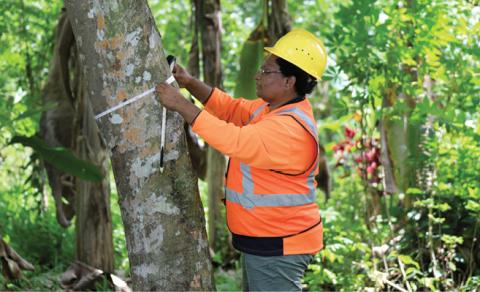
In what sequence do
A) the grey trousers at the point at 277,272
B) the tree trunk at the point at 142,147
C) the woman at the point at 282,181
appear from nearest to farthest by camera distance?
the tree trunk at the point at 142,147
the woman at the point at 282,181
the grey trousers at the point at 277,272

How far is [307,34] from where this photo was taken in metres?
2.93

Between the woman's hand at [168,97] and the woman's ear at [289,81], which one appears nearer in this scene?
the woman's hand at [168,97]

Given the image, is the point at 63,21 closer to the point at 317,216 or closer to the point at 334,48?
the point at 334,48

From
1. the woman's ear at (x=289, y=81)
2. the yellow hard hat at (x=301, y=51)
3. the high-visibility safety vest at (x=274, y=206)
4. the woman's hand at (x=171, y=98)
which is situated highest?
the yellow hard hat at (x=301, y=51)

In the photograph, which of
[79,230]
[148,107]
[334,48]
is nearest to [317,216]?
[148,107]

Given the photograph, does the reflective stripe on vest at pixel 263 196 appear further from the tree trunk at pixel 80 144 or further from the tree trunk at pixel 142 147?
the tree trunk at pixel 80 144

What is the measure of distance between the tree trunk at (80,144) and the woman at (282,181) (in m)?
1.76

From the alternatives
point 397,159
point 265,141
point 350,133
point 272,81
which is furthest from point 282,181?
→ point 350,133

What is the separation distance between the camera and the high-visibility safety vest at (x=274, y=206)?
279 centimetres

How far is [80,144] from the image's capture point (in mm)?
4539

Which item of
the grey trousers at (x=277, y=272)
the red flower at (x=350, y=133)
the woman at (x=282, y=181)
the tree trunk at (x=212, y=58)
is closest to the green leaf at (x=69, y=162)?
the tree trunk at (x=212, y=58)

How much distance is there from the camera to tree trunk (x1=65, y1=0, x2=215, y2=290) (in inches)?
94.5

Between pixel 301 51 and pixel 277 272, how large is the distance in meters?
0.85

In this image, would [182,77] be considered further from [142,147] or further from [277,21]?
[277,21]
